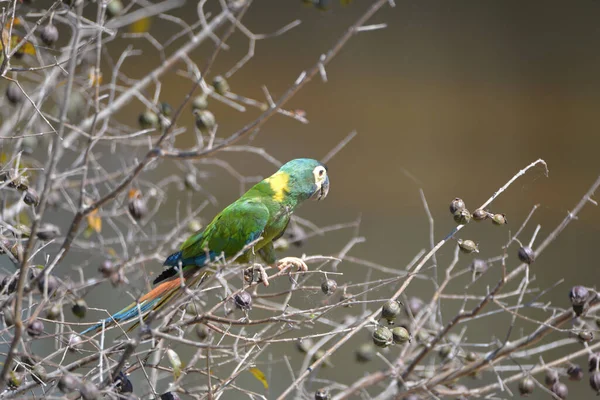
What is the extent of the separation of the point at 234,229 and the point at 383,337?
30.2 inches

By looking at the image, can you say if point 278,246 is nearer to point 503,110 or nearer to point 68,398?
point 68,398

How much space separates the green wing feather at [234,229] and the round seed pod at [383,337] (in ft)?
2.28

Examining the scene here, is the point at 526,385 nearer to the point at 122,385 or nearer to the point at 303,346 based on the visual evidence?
the point at 303,346

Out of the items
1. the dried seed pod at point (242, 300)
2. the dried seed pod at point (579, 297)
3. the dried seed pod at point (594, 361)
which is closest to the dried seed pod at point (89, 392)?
the dried seed pod at point (242, 300)

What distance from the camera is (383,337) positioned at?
1.42 metres

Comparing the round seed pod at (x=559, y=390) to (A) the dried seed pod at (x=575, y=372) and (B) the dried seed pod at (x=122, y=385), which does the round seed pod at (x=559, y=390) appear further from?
(B) the dried seed pod at (x=122, y=385)

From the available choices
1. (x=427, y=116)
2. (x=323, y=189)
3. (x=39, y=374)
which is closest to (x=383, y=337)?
(x=39, y=374)

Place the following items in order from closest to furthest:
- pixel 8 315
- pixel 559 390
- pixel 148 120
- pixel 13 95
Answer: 1. pixel 8 315
2. pixel 559 390
3. pixel 13 95
4. pixel 148 120

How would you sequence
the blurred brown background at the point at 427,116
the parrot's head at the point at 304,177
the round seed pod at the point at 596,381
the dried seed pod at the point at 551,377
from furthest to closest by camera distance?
the blurred brown background at the point at 427,116 → the parrot's head at the point at 304,177 → the dried seed pod at the point at 551,377 → the round seed pod at the point at 596,381

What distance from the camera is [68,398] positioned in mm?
1311

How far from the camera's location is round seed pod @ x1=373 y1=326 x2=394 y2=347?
1.42 m

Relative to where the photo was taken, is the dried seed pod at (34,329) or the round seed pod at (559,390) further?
the round seed pod at (559,390)

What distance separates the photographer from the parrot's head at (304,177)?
2123 millimetres

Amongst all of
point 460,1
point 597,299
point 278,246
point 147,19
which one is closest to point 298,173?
point 278,246
